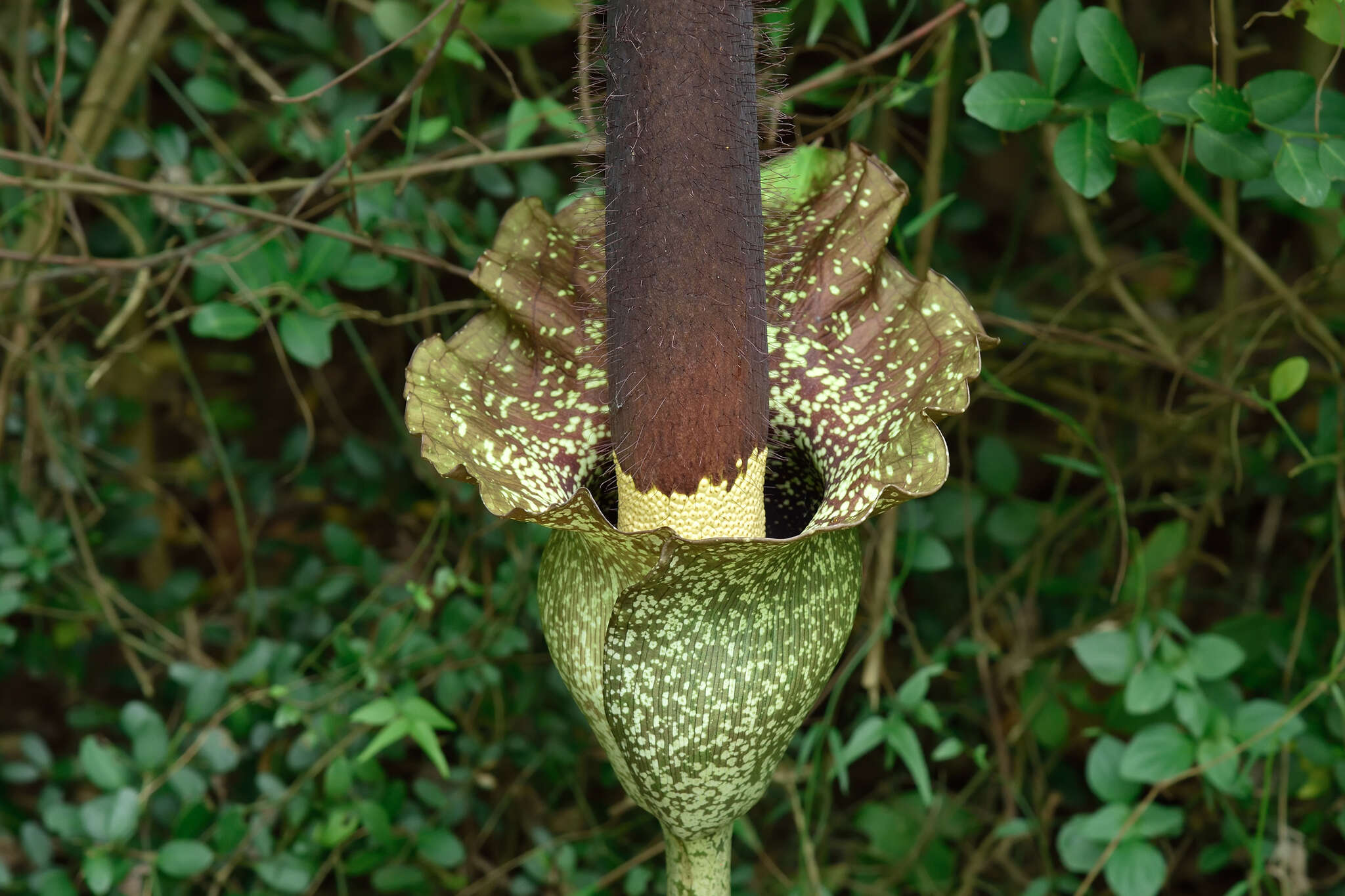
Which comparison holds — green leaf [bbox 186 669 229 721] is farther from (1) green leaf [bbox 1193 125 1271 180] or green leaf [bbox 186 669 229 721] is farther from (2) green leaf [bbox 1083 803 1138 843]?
(1) green leaf [bbox 1193 125 1271 180]

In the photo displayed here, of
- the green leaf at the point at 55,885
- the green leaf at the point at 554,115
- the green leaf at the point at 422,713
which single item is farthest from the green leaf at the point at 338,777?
the green leaf at the point at 554,115

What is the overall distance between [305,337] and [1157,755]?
2.73 feet

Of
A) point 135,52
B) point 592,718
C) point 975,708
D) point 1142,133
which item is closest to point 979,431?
point 975,708

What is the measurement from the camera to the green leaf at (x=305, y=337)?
1.17 meters

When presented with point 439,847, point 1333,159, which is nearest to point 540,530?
point 439,847

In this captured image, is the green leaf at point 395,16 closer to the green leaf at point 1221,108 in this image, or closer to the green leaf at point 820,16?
the green leaf at point 820,16

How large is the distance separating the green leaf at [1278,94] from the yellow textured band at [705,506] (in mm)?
472

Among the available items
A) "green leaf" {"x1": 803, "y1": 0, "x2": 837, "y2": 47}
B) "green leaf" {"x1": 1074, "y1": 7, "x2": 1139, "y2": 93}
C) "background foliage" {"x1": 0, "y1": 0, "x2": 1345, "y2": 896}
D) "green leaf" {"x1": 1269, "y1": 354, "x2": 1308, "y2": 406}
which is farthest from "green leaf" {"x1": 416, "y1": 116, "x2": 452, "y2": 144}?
"green leaf" {"x1": 1269, "y1": 354, "x2": 1308, "y2": 406}

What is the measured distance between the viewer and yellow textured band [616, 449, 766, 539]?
2.64 feet

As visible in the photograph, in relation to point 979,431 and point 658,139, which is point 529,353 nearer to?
point 658,139

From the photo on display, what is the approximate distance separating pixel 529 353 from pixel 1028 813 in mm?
752

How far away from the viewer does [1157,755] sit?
112cm

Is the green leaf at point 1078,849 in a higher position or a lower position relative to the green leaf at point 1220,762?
lower

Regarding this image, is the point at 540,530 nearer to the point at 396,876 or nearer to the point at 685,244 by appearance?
the point at 396,876
